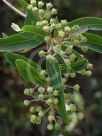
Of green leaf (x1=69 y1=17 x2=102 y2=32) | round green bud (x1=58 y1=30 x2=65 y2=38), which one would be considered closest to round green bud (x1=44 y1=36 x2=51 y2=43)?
round green bud (x1=58 y1=30 x2=65 y2=38)

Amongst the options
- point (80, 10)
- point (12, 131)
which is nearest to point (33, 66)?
point (12, 131)

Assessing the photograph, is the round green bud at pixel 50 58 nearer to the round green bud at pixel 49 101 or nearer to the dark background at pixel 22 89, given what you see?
the round green bud at pixel 49 101

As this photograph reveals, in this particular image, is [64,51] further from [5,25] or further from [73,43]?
[5,25]

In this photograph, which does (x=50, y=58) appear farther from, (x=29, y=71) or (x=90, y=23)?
(x=90, y=23)

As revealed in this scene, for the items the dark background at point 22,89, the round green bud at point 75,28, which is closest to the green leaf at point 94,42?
the round green bud at point 75,28

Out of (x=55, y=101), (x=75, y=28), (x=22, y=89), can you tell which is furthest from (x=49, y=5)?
(x=22, y=89)

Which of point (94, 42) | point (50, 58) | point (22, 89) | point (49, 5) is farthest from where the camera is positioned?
point (22, 89)
